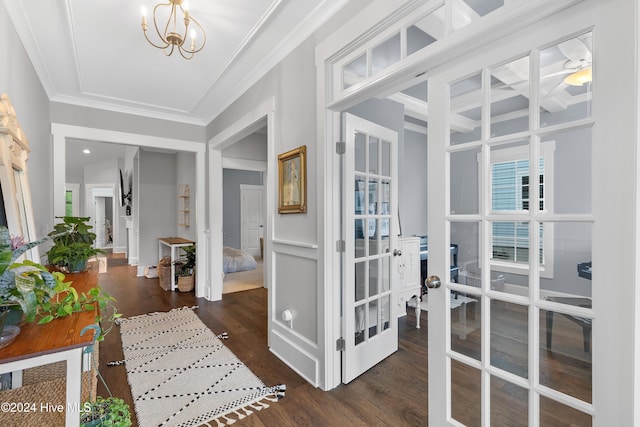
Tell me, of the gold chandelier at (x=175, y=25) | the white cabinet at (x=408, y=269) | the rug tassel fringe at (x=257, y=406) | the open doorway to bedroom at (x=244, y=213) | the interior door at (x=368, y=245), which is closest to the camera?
the gold chandelier at (x=175, y=25)

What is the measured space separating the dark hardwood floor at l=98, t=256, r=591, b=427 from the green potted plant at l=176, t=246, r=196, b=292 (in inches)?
25.9

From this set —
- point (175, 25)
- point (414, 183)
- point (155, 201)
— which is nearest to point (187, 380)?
point (175, 25)

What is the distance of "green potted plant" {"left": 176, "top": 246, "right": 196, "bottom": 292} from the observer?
4.73 metres

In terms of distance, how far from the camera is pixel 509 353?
1.25 metres

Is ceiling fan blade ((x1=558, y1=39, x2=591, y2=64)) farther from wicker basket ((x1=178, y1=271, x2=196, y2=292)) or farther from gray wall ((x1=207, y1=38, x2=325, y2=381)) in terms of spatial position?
wicker basket ((x1=178, y1=271, x2=196, y2=292))

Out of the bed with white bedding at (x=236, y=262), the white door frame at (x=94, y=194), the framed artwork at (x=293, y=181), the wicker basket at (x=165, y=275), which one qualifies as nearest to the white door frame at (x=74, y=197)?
the white door frame at (x=94, y=194)

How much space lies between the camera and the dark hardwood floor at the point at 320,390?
184 cm

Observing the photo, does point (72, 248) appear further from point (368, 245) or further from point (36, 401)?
point (368, 245)

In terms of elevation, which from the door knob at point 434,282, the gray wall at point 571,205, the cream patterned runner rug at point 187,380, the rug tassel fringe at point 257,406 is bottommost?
the rug tassel fringe at point 257,406

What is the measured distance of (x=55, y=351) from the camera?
3.46 feet

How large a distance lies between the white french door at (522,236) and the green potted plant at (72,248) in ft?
8.54

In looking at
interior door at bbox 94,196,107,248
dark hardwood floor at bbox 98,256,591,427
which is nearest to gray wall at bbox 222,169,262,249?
dark hardwood floor at bbox 98,256,591,427

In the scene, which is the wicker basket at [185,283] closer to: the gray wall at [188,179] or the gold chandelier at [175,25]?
the gray wall at [188,179]

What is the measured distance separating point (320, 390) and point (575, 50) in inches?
90.1
